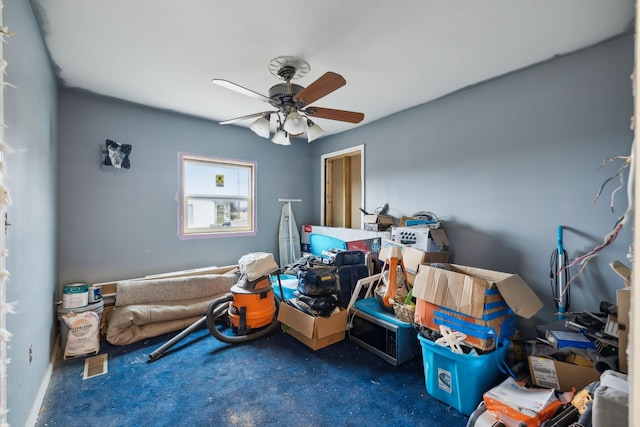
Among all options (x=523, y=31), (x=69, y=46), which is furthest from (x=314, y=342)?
(x=69, y=46)

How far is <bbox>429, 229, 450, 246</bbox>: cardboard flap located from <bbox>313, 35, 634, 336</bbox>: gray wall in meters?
0.14

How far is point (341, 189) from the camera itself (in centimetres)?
505

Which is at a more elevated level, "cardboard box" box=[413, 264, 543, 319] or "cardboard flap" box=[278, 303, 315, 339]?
"cardboard box" box=[413, 264, 543, 319]

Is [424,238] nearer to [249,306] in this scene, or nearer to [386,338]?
[386,338]

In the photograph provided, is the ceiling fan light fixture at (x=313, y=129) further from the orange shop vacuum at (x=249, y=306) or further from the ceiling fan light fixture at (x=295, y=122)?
the orange shop vacuum at (x=249, y=306)

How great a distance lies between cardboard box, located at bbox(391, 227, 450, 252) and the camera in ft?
9.26

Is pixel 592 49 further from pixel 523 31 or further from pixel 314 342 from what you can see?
pixel 314 342

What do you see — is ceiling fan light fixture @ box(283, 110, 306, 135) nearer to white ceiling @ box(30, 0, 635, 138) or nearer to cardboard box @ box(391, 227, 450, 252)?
white ceiling @ box(30, 0, 635, 138)

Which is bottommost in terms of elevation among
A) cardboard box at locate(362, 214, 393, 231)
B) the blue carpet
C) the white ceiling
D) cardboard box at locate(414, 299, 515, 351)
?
the blue carpet

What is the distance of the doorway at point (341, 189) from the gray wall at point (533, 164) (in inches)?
50.9

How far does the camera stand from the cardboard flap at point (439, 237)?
9.34 feet

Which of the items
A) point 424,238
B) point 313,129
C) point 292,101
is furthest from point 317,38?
point 424,238

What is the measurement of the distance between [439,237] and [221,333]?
2432 millimetres

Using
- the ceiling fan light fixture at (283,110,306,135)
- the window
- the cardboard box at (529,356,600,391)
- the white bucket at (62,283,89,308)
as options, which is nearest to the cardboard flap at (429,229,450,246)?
the cardboard box at (529,356,600,391)
